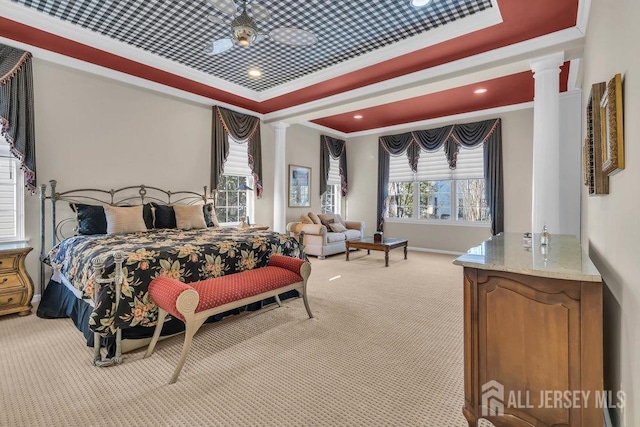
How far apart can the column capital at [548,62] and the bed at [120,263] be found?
11.5 feet

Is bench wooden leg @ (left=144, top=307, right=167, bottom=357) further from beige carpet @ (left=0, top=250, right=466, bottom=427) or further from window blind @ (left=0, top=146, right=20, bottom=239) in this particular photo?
window blind @ (left=0, top=146, right=20, bottom=239)

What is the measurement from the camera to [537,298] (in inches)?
56.0

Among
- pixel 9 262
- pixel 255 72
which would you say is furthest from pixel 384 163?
pixel 9 262

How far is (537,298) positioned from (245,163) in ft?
17.8

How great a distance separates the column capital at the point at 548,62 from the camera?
3398mm

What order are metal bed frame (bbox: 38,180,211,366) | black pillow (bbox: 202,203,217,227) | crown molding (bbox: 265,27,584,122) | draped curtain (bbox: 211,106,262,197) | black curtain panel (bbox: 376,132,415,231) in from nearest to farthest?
metal bed frame (bbox: 38,180,211,366), crown molding (bbox: 265,27,584,122), black pillow (bbox: 202,203,217,227), draped curtain (bbox: 211,106,262,197), black curtain panel (bbox: 376,132,415,231)

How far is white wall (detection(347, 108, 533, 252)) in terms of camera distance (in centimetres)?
602

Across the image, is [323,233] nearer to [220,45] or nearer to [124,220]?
[124,220]

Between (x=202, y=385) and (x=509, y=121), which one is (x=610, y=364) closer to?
(x=202, y=385)

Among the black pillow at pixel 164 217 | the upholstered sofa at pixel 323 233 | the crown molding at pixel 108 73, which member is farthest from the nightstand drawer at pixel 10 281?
the upholstered sofa at pixel 323 233

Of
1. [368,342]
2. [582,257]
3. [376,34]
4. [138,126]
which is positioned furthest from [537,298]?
[138,126]

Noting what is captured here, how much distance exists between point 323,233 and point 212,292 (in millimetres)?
4009

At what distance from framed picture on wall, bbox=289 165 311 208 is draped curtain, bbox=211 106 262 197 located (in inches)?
43.4

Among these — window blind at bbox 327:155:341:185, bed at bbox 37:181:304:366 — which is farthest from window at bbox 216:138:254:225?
window blind at bbox 327:155:341:185
